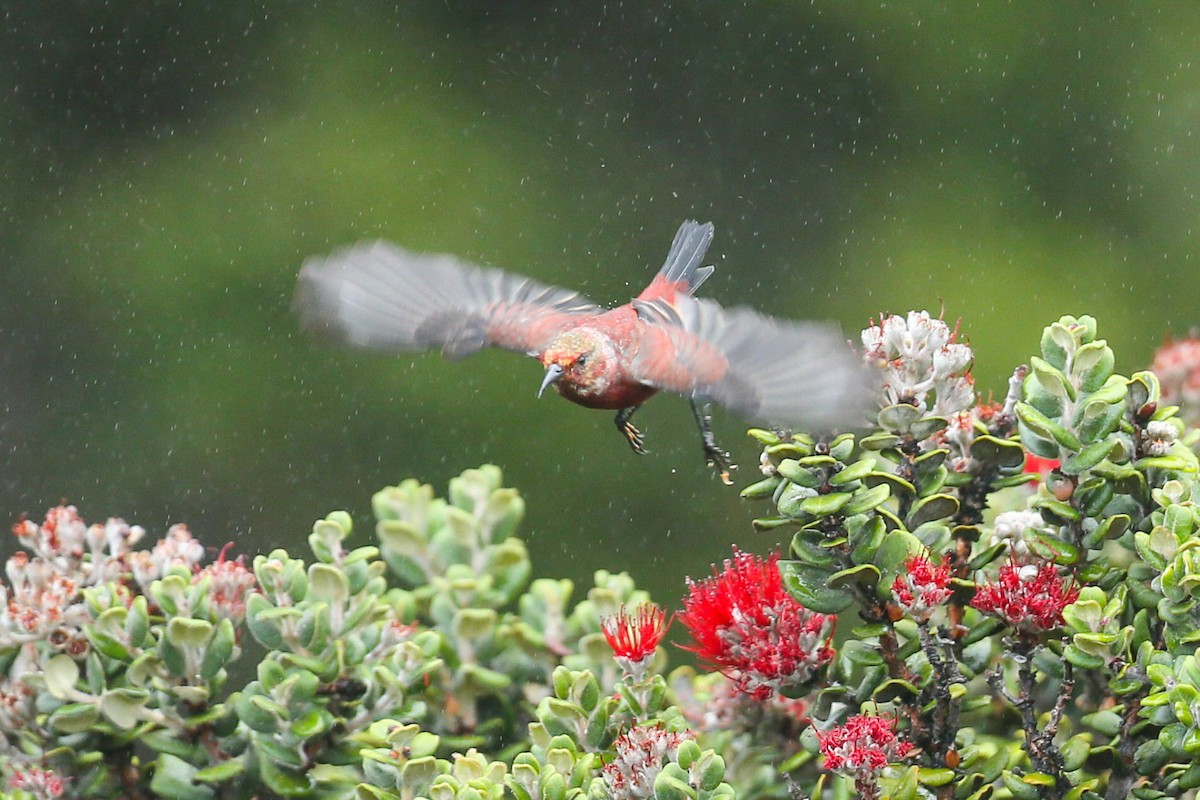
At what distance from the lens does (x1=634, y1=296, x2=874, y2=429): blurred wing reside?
1.56m

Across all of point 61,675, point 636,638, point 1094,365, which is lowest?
point 61,675

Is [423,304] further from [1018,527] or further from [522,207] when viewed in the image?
[522,207]

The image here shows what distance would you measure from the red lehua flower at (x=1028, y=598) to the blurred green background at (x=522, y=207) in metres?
3.78

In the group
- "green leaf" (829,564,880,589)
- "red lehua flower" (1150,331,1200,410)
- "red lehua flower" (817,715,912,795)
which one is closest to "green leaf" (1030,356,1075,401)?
"green leaf" (829,564,880,589)

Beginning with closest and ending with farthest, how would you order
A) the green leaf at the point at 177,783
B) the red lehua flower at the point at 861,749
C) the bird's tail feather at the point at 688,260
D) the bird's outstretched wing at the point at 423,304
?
the red lehua flower at the point at 861,749, the green leaf at the point at 177,783, the bird's outstretched wing at the point at 423,304, the bird's tail feather at the point at 688,260

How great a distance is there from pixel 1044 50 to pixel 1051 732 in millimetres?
4875

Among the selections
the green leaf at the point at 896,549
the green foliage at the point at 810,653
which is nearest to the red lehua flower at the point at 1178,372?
the green foliage at the point at 810,653

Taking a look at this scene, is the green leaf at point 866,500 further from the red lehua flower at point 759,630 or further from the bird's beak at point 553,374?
the bird's beak at point 553,374

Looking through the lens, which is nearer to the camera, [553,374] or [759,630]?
[759,630]

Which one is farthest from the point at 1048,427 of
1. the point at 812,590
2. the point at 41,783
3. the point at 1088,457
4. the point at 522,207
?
the point at 522,207

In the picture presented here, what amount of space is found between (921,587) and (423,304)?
131 cm

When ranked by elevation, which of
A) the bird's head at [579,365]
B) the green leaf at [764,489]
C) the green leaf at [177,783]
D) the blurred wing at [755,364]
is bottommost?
the green leaf at [177,783]

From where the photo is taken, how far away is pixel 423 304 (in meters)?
2.52

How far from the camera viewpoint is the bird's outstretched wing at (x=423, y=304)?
238 centimetres
